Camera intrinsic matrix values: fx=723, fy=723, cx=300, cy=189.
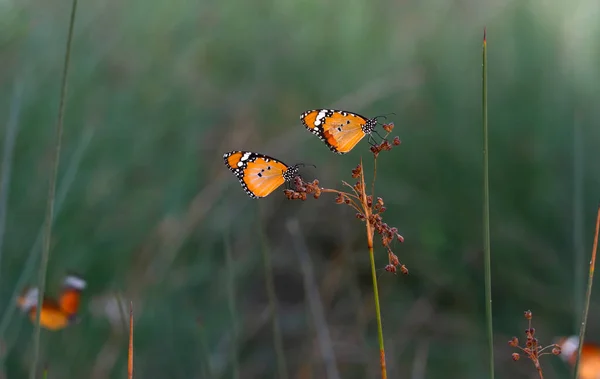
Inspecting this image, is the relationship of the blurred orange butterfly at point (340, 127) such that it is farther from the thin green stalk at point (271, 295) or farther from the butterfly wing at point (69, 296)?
the butterfly wing at point (69, 296)

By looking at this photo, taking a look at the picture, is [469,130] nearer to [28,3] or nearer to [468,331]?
[468,331]

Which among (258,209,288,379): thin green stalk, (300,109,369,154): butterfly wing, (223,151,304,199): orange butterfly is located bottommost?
(258,209,288,379): thin green stalk

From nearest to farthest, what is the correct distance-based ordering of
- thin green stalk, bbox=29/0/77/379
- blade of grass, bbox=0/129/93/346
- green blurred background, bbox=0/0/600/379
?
1. thin green stalk, bbox=29/0/77/379
2. blade of grass, bbox=0/129/93/346
3. green blurred background, bbox=0/0/600/379

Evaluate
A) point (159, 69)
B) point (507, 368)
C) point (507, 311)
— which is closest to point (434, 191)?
point (507, 311)

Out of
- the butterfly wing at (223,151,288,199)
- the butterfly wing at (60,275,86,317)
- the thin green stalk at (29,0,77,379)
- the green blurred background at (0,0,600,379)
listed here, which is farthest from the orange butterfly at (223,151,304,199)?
the green blurred background at (0,0,600,379)

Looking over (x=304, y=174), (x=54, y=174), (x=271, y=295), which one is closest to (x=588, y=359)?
(x=271, y=295)

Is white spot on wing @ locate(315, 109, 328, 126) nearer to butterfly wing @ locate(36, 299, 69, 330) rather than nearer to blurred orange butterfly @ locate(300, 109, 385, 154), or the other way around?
blurred orange butterfly @ locate(300, 109, 385, 154)

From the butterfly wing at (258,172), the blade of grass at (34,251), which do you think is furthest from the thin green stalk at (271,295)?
the blade of grass at (34,251)

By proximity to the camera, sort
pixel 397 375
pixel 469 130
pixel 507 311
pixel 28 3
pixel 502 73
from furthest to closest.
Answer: pixel 28 3 < pixel 502 73 < pixel 469 130 < pixel 507 311 < pixel 397 375

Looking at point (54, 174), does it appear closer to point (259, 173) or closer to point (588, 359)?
point (259, 173)
